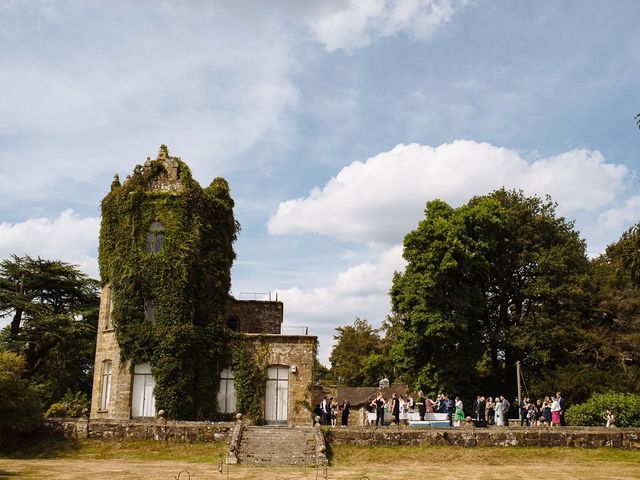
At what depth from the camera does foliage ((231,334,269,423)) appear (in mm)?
30734

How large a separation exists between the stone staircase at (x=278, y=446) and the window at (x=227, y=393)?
621cm

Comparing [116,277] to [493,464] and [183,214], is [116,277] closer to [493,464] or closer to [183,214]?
[183,214]

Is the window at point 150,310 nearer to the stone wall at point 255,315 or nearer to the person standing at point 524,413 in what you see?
the stone wall at point 255,315

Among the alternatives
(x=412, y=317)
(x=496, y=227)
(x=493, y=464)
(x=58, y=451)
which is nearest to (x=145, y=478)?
(x=58, y=451)

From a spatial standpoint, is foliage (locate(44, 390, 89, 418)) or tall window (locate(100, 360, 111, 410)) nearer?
tall window (locate(100, 360, 111, 410))

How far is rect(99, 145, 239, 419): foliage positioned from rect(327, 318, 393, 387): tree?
33901 mm

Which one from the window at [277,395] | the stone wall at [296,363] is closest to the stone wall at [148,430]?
the window at [277,395]

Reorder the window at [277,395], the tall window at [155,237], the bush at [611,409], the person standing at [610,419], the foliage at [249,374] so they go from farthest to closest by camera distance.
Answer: the tall window at [155,237] → the window at [277,395] → the foliage at [249,374] → the bush at [611,409] → the person standing at [610,419]

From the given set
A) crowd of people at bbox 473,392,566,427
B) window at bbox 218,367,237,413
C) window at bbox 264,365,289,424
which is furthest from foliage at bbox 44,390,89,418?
crowd of people at bbox 473,392,566,427

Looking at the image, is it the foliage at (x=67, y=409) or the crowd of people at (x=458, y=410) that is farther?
the foliage at (x=67, y=409)

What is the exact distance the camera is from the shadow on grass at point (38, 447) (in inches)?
930

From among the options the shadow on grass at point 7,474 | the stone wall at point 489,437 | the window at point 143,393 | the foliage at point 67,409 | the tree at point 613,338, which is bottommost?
the shadow on grass at point 7,474

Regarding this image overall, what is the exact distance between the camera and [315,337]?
31.5 m

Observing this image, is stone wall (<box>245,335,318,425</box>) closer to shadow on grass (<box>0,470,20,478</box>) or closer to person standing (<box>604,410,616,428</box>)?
person standing (<box>604,410,616,428</box>)
